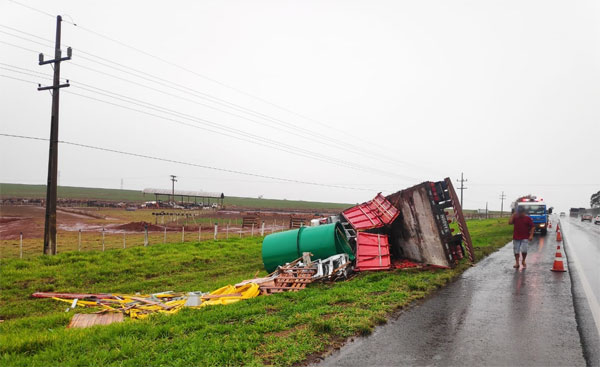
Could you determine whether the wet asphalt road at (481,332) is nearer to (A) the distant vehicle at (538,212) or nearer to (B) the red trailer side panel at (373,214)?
(B) the red trailer side panel at (373,214)

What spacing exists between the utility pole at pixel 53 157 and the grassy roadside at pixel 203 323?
8.40 ft

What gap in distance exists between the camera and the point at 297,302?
7203 millimetres

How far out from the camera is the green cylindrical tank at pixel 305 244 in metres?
11.0

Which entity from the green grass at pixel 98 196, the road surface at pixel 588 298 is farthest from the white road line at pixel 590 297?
the green grass at pixel 98 196

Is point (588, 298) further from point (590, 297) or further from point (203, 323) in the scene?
point (203, 323)

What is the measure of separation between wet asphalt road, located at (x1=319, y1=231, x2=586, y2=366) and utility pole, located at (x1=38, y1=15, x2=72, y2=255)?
563 inches

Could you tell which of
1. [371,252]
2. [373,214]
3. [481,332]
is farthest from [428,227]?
[481,332]

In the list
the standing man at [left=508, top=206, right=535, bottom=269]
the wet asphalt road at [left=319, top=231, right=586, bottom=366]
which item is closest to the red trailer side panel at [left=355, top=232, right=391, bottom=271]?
the wet asphalt road at [left=319, top=231, right=586, bottom=366]

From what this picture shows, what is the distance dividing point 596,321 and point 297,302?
192 inches

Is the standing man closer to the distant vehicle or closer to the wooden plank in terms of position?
the wooden plank

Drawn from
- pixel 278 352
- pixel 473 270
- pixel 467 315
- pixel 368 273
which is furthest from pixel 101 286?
pixel 473 270

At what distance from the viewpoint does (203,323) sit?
5.73m

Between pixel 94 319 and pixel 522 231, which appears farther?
pixel 522 231

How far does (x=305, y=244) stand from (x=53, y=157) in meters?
11.1
